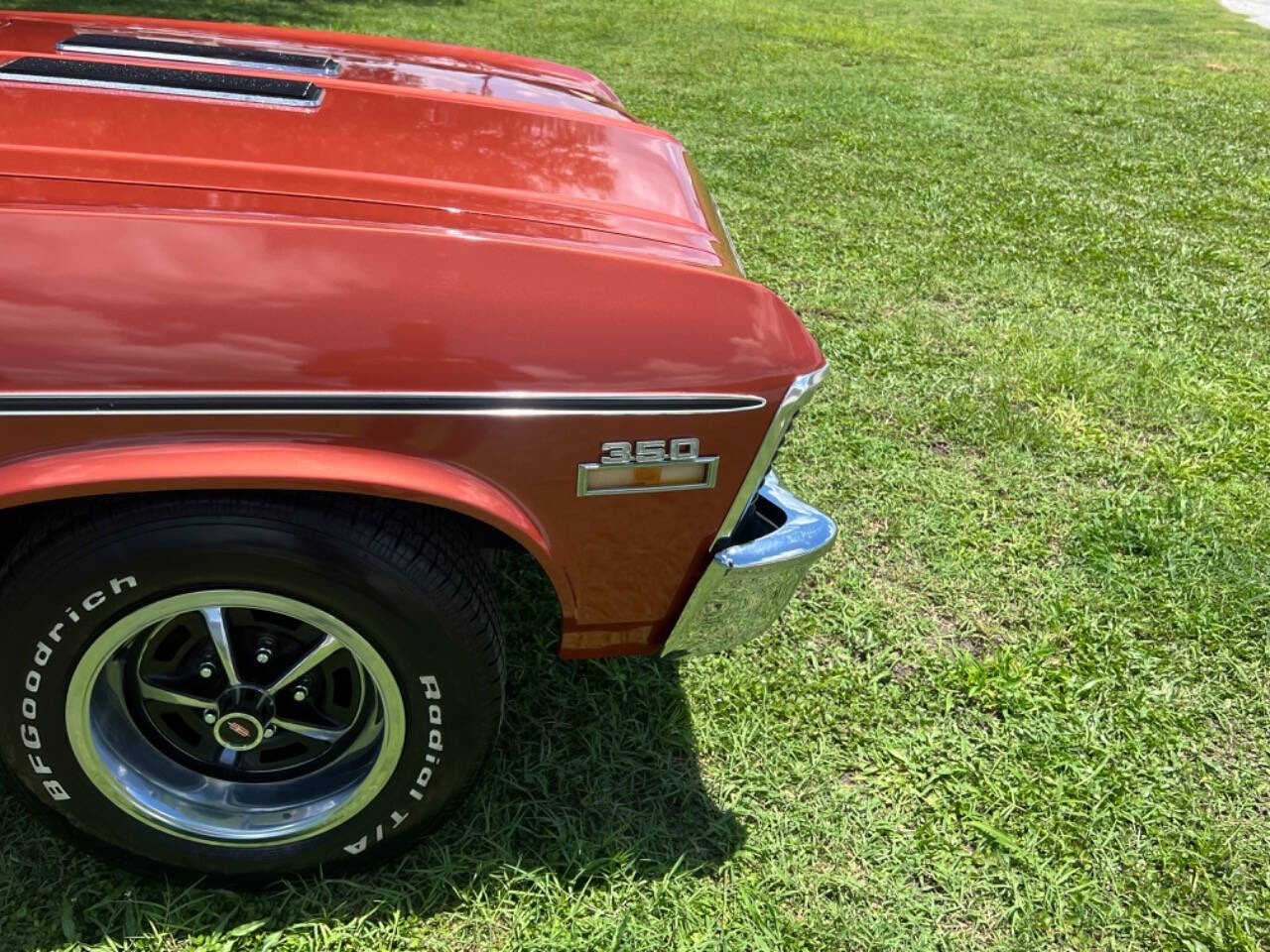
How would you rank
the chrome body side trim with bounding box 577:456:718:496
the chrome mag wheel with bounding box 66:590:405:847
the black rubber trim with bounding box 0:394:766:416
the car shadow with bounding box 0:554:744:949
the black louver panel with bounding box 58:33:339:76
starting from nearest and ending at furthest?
the black rubber trim with bounding box 0:394:766:416 → the chrome body side trim with bounding box 577:456:718:496 → the chrome mag wheel with bounding box 66:590:405:847 → the car shadow with bounding box 0:554:744:949 → the black louver panel with bounding box 58:33:339:76

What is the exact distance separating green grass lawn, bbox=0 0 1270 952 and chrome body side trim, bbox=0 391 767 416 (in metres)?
1.07

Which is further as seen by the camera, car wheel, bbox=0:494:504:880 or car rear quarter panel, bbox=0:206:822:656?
car wheel, bbox=0:494:504:880

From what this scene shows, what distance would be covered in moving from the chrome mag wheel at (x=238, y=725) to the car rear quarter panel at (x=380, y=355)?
373 millimetres

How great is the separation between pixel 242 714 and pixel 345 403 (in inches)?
28.9

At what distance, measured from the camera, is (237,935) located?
6.40 ft

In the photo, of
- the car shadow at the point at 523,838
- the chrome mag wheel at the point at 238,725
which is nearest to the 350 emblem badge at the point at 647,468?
the chrome mag wheel at the point at 238,725

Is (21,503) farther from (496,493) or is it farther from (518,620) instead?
(518,620)

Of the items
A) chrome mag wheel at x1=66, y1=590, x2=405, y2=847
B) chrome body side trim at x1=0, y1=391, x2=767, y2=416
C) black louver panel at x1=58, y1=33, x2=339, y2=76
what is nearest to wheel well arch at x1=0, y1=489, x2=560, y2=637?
chrome body side trim at x1=0, y1=391, x2=767, y2=416

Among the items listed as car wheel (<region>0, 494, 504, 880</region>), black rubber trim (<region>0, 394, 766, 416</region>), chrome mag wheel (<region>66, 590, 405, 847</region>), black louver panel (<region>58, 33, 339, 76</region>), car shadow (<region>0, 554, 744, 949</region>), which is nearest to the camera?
black rubber trim (<region>0, 394, 766, 416</region>)

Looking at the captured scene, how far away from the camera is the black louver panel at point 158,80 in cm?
202

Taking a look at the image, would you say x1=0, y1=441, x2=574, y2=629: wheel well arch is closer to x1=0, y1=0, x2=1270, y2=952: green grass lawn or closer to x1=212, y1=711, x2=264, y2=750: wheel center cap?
x1=212, y1=711, x2=264, y2=750: wheel center cap

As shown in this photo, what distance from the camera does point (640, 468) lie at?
5.76 ft

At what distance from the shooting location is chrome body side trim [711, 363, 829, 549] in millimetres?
1812

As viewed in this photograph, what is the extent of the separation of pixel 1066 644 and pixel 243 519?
2.33m
